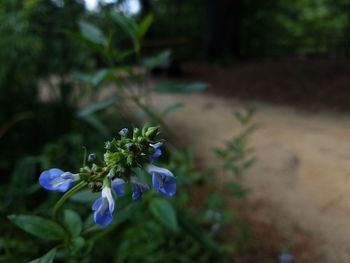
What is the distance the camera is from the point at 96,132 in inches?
129

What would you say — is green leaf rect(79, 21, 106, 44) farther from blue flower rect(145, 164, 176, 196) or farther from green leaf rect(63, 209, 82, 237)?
blue flower rect(145, 164, 176, 196)

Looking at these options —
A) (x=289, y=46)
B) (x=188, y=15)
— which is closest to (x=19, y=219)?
(x=289, y=46)

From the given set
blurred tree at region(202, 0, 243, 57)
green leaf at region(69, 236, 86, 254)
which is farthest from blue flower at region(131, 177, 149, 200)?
blurred tree at region(202, 0, 243, 57)

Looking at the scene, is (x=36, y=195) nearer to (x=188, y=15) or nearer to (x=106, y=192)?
(x=106, y=192)

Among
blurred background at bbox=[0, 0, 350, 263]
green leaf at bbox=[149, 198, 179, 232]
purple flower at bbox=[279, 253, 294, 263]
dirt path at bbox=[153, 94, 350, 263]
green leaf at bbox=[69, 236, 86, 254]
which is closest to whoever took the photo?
green leaf at bbox=[69, 236, 86, 254]

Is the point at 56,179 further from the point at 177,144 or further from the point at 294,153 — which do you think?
the point at 177,144

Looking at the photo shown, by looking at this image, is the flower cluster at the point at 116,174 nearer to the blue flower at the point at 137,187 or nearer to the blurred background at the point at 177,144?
the blue flower at the point at 137,187

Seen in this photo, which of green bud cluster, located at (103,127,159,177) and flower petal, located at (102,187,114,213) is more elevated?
green bud cluster, located at (103,127,159,177)

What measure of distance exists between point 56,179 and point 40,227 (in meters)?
0.36

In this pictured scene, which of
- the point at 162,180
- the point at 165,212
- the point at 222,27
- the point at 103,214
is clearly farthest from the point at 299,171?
the point at 222,27

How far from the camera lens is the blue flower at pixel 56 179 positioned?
83cm

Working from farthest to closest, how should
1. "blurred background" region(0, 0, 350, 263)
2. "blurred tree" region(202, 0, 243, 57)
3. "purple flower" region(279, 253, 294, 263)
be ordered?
"blurred tree" region(202, 0, 243, 57)
"purple flower" region(279, 253, 294, 263)
"blurred background" region(0, 0, 350, 263)

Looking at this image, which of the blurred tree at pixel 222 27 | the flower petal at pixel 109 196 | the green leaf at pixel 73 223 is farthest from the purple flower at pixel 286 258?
the blurred tree at pixel 222 27

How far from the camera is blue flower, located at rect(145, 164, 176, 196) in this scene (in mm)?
866
